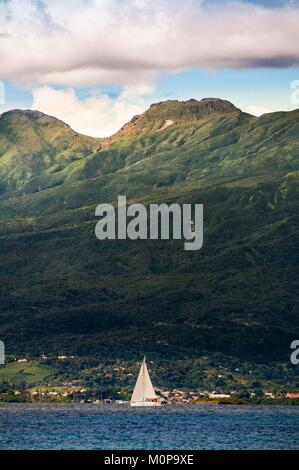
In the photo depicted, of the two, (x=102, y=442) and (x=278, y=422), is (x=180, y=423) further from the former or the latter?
(x=102, y=442)
